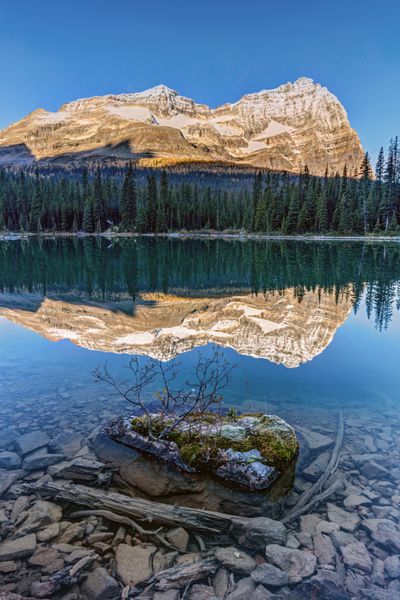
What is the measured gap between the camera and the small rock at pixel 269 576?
412 cm

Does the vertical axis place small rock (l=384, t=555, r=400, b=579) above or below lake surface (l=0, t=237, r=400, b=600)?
below

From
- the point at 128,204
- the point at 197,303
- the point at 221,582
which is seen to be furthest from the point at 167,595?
the point at 128,204

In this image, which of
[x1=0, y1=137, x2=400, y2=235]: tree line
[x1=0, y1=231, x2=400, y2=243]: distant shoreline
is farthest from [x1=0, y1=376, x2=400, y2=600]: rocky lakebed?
[x1=0, y1=137, x2=400, y2=235]: tree line

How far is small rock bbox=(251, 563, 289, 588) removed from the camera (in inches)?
162

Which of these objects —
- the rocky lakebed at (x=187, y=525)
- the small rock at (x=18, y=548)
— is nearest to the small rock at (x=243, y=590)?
the rocky lakebed at (x=187, y=525)

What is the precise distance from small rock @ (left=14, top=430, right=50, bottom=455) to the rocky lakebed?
0.03 metres

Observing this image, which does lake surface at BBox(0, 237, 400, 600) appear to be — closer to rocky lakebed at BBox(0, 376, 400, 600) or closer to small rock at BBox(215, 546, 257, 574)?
rocky lakebed at BBox(0, 376, 400, 600)

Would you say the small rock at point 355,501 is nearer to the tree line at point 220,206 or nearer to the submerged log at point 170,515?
the submerged log at point 170,515

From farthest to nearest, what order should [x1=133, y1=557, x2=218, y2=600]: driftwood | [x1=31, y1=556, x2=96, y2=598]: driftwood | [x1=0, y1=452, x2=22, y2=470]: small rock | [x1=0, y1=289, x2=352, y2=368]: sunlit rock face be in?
[x1=0, y1=289, x2=352, y2=368]: sunlit rock face < [x1=0, y1=452, x2=22, y2=470]: small rock < [x1=133, y1=557, x2=218, y2=600]: driftwood < [x1=31, y1=556, x2=96, y2=598]: driftwood

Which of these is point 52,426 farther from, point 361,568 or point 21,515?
point 361,568

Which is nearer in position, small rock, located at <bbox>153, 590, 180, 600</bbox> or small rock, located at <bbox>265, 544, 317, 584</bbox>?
small rock, located at <bbox>153, 590, 180, 600</bbox>

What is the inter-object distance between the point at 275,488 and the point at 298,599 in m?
1.69

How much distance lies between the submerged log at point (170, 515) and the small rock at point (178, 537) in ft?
0.27

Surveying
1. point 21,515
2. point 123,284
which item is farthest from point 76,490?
point 123,284
